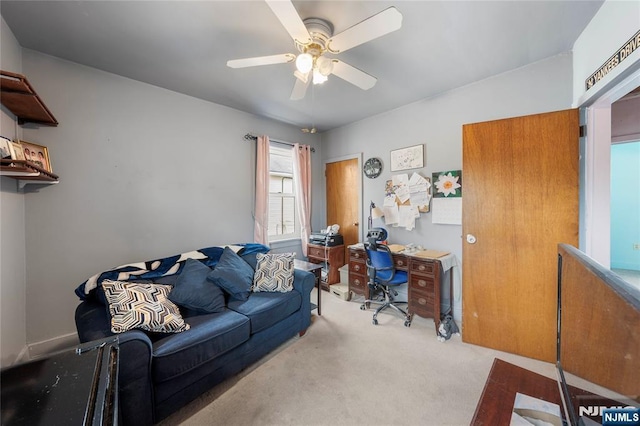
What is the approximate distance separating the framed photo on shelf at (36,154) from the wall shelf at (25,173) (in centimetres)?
11

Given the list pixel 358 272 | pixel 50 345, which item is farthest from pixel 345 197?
pixel 50 345

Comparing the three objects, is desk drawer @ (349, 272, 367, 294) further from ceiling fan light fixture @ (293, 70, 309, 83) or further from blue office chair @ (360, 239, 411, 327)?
ceiling fan light fixture @ (293, 70, 309, 83)

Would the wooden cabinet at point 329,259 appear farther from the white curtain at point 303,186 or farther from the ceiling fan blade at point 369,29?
the ceiling fan blade at point 369,29

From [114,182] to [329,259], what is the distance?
278 cm

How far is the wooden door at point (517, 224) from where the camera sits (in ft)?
6.24

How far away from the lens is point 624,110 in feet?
8.39

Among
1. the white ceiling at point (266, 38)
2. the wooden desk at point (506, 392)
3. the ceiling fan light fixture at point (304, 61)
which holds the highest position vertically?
the white ceiling at point (266, 38)

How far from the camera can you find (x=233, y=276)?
7.29 ft

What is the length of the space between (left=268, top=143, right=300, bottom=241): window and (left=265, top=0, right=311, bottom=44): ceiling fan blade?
7.62ft

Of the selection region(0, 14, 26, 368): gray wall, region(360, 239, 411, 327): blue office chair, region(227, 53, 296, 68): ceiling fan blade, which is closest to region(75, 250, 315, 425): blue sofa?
region(0, 14, 26, 368): gray wall

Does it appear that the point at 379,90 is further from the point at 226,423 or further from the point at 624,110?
the point at 226,423

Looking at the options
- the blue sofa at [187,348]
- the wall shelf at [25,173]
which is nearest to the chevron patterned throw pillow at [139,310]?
the blue sofa at [187,348]

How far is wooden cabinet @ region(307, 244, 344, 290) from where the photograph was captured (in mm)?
Result: 3662

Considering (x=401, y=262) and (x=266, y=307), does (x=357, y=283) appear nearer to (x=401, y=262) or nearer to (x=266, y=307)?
(x=401, y=262)
